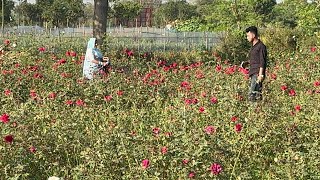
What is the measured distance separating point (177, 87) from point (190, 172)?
14.6ft

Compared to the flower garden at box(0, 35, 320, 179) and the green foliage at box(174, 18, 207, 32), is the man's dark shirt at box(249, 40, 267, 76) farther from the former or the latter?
the green foliage at box(174, 18, 207, 32)

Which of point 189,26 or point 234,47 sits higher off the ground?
point 189,26

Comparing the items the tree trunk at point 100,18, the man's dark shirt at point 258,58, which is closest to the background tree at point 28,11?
the tree trunk at point 100,18

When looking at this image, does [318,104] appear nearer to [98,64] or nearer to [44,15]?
[98,64]

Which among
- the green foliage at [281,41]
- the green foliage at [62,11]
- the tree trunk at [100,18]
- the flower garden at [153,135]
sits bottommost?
the flower garden at [153,135]

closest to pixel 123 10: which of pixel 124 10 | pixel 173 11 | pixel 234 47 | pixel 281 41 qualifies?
pixel 124 10

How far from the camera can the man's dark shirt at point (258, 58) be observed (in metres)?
7.11

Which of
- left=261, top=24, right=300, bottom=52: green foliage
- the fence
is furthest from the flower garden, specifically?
left=261, top=24, right=300, bottom=52: green foliage

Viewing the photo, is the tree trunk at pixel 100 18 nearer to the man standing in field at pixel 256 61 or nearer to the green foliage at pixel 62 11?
the man standing in field at pixel 256 61

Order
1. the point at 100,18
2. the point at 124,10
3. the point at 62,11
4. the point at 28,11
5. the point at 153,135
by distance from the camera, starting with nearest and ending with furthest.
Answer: the point at 153,135, the point at 100,18, the point at 124,10, the point at 62,11, the point at 28,11

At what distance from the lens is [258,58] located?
23.7 ft

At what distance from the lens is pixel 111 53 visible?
1232 centimetres

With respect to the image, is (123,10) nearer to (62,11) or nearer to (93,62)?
(62,11)

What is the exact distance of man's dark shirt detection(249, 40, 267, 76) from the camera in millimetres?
7113
